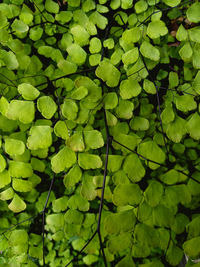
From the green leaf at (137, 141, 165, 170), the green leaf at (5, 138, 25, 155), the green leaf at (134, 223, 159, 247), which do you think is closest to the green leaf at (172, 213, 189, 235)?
the green leaf at (134, 223, 159, 247)

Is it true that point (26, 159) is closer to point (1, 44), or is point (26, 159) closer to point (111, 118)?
point (111, 118)

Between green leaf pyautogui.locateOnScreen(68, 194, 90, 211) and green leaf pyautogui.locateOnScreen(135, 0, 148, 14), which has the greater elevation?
green leaf pyautogui.locateOnScreen(135, 0, 148, 14)

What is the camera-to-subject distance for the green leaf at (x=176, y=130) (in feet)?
2.49

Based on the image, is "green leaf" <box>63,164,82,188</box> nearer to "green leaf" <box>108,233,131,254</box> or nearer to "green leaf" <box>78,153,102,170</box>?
"green leaf" <box>78,153,102,170</box>

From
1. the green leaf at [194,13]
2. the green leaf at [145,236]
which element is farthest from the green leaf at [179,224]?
the green leaf at [194,13]

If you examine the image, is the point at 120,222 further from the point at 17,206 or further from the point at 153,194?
the point at 17,206

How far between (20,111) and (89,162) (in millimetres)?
246

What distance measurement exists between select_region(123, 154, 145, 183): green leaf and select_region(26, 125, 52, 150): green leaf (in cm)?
24

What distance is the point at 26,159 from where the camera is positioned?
0.78 meters

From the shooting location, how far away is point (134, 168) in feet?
2.33

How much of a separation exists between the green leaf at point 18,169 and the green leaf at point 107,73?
35 centimetres

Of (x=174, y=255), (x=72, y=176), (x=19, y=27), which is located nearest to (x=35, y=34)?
(x=19, y=27)

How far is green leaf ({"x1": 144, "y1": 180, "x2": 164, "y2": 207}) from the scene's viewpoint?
67 centimetres

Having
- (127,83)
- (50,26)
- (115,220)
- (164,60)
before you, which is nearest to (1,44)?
(50,26)
